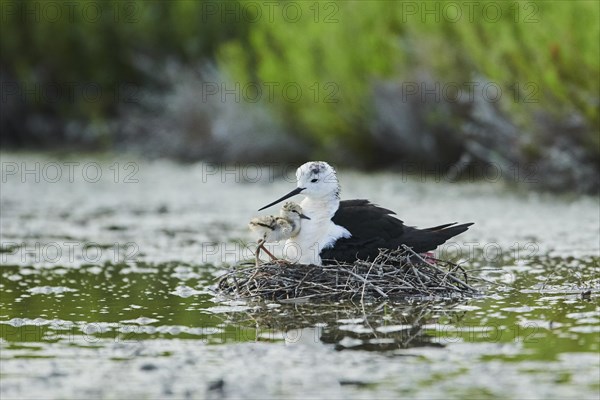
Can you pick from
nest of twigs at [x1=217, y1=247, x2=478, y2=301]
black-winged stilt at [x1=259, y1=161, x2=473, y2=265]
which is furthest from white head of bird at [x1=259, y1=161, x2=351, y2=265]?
nest of twigs at [x1=217, y1=247, x2=478, y2=301]

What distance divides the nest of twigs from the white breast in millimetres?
73

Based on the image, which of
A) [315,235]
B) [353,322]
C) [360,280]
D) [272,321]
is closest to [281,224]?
[315,235]

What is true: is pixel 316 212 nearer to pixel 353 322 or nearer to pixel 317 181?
pixel 317 181

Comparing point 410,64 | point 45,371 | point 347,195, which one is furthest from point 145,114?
point 45,371

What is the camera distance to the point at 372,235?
8.69 m

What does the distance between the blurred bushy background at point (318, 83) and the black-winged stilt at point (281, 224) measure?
588 centimetres

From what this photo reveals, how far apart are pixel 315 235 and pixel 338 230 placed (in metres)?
0.16

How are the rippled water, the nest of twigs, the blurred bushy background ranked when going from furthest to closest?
the blurred bushy background, the nest of twigs, the rippled water

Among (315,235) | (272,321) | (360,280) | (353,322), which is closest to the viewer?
(353,322)

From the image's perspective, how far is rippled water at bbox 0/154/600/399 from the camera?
6.13m

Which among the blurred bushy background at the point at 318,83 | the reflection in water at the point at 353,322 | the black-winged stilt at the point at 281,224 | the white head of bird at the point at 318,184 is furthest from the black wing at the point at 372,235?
the blurred bushy background at the point at 318,83

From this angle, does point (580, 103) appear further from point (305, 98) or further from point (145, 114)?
point (145, 114)

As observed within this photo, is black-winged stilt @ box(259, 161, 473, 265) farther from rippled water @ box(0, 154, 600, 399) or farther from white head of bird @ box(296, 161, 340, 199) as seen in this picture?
rippled water @ box(0, 154, 600, 399)

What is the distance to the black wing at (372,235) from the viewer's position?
28.3 ft
